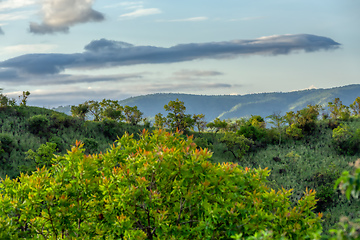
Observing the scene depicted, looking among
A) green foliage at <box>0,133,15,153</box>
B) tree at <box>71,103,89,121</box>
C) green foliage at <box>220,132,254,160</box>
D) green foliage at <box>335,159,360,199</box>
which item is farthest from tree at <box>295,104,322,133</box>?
green foliage at <box>335,159,360,199</box>

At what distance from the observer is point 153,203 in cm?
931

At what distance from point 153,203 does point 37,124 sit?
140 feet

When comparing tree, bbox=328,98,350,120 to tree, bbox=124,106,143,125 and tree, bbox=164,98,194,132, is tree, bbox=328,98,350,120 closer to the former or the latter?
tree, bbox=164,98,194,132

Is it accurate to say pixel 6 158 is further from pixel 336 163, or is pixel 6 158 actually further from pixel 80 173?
pixel 336 163

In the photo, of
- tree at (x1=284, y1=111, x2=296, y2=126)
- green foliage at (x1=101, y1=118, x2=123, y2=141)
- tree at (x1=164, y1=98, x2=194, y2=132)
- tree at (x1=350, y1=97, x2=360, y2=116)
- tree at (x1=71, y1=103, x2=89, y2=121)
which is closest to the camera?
green foliage at (x1=101, y1=118, x2=123, y2=141)

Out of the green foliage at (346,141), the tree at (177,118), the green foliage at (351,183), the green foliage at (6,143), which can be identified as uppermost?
the green foliage at (351,183)

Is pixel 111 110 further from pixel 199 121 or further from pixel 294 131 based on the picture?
pixel 294 131

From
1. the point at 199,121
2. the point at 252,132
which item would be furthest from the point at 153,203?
the point at 199,121

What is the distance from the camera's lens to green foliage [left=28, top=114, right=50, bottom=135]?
46.6m

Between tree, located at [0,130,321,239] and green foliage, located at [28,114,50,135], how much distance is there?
1513 inches

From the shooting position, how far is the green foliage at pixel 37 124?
153 feet

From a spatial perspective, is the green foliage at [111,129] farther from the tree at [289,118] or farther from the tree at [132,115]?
the tree at [289,118]

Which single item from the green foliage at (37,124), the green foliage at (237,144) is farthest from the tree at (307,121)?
the green foliage at (37,124)

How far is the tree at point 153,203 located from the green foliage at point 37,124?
38418mm
